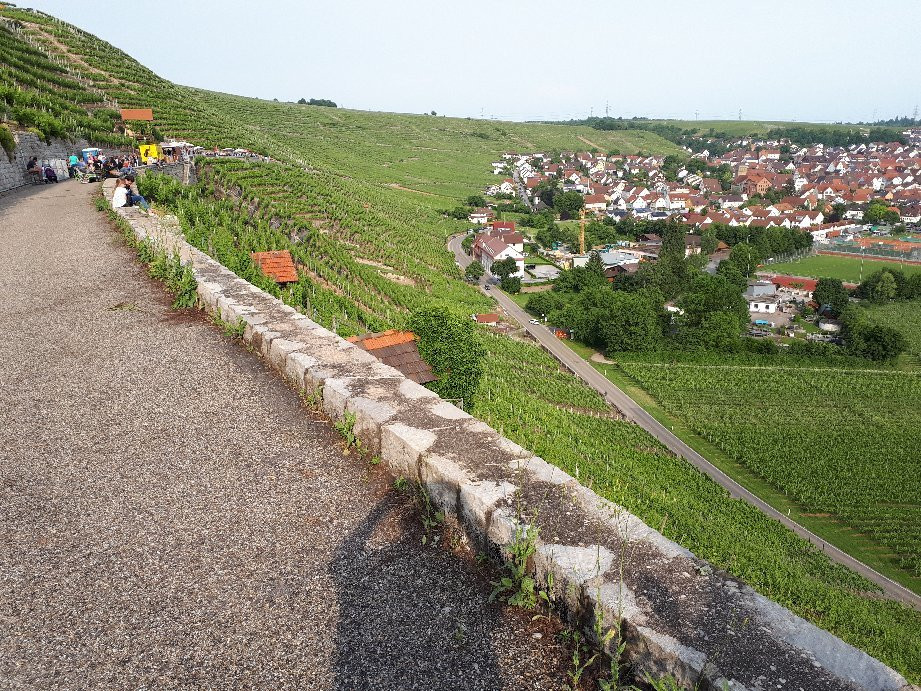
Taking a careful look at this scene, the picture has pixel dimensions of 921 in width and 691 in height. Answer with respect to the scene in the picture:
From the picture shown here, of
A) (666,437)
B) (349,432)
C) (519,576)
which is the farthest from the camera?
(666,437)

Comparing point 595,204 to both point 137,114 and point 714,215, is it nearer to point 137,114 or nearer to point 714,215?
point 714,215

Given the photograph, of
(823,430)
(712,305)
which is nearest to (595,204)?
(712,305)

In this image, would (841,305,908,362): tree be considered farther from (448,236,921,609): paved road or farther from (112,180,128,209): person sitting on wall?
(112,180,128,209): person sitting on wall

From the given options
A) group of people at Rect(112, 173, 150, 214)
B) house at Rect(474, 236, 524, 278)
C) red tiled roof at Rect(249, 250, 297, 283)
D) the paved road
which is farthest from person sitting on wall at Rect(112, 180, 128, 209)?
house at Rect(474, 236, 524, 278)

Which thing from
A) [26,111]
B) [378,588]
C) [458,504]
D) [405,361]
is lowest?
[405,361]

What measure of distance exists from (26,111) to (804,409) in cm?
4446

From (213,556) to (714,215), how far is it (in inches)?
4085

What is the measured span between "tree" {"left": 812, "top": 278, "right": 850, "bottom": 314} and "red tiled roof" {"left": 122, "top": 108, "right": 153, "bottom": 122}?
59.8m

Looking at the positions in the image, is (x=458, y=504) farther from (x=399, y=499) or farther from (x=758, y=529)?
(x=758, y=529)

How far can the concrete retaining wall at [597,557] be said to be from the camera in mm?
2396

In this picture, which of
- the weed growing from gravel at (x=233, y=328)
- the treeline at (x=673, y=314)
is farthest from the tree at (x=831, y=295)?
the weed growing from gravel at (x=233, y=328)

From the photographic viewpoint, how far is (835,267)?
77625 mm

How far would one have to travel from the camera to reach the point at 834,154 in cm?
19125

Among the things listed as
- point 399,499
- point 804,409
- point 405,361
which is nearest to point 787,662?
point 399,499
